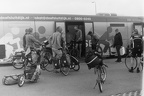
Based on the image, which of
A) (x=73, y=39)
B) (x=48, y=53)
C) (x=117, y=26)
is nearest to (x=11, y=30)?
(x=48, y=53)

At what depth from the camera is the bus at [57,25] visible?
10.4m

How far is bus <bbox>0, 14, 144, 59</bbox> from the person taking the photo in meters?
10.4

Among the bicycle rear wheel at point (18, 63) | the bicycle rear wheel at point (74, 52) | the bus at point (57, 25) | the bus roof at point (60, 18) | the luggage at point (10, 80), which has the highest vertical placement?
the bus roof at point (60, 18)

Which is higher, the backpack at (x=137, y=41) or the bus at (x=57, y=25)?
the bus at (x=57, y=25)

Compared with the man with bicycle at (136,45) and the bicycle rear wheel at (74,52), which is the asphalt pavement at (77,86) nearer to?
the man with bicycle at (136,45)

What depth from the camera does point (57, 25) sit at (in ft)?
37.2

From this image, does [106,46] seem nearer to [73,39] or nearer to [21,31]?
[73,39]

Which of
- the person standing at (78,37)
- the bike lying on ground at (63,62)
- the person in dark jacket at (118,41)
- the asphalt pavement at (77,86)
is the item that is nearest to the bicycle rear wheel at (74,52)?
the person standing at (78,37)

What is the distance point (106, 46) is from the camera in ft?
40.4

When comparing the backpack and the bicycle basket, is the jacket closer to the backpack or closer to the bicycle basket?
the backpack

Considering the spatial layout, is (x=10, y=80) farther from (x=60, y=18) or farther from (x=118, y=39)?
(x=118, y=39)

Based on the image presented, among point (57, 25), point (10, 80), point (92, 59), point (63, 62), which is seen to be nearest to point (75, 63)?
point (63, 62)

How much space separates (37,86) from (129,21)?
8667 millimetres

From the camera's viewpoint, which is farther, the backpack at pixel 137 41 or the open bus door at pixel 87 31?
the open bus door at pixel 87 31
